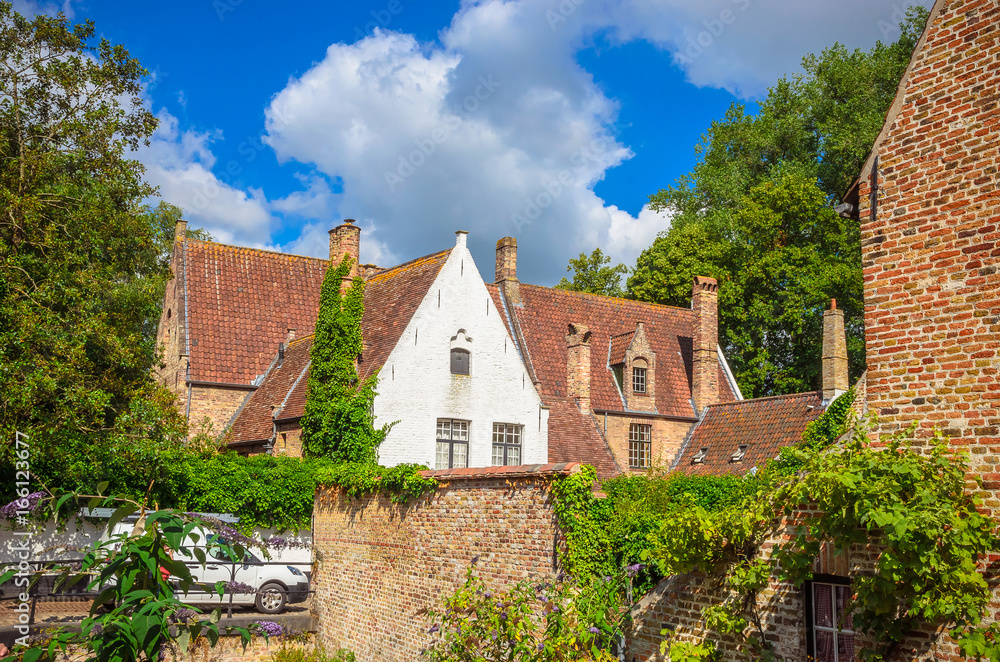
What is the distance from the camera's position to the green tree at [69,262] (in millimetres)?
15578

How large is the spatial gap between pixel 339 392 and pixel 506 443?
4.90 meters

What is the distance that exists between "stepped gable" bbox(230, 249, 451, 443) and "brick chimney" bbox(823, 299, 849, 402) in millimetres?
13509

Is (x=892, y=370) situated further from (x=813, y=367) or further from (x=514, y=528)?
(x=813, y=367)

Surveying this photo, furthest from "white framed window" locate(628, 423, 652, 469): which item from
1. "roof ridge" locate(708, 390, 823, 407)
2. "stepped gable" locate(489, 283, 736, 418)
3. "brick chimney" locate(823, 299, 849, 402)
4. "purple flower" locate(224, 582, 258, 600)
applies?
"purple flower" locate(224, 582, 258, 600)

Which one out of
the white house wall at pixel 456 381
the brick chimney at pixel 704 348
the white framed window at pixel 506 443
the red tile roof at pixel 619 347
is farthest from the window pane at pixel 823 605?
the brick chimney at pixel 704 348

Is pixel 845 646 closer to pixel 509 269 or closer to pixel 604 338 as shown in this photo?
pixel 509 269

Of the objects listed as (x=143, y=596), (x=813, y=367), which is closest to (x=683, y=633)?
(x=143, y=596)

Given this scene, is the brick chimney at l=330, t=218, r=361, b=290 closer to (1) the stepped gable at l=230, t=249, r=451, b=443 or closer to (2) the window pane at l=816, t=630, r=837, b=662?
(1) the stepped gable at l=230, t=249, r=451, b=443

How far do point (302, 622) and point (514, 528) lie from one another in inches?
280

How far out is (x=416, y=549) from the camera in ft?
43.2

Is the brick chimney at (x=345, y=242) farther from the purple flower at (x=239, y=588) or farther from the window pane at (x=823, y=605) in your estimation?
the window pane at (x=823, y=605)

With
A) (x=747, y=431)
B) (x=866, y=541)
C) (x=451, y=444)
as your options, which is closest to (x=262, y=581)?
(x=451, y=444)

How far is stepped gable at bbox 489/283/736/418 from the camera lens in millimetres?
28994

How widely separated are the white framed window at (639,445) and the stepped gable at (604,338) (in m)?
0.98
